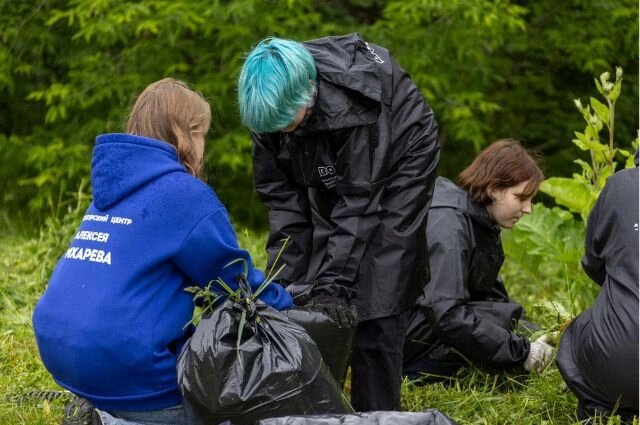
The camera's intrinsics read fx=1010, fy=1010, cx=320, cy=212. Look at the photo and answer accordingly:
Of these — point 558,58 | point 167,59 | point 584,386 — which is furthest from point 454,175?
point 584,386

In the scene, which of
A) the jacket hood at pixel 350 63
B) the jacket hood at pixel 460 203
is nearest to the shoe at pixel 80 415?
the jacket hood at pixel 350 63

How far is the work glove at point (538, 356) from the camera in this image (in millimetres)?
4367

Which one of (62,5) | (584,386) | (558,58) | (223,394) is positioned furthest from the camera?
(558,58)

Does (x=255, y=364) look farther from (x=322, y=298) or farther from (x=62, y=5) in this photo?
(x=62, y=5)

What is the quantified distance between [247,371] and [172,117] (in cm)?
82

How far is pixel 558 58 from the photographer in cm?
975

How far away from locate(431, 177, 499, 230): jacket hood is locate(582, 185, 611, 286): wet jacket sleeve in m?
0.66

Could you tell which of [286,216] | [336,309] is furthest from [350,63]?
[336,309]

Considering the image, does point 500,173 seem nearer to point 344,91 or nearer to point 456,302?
point 456,302

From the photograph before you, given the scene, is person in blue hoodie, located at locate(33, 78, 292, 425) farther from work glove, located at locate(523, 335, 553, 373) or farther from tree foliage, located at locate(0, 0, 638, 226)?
tree foliage, located at locate(0, 0, 638, 226)

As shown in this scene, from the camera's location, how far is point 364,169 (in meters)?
3.48

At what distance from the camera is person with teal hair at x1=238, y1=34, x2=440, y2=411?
3.36 meters

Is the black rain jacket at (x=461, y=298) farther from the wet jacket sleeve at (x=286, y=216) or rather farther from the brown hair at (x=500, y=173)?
the wet jacket sleeve at (x=286, y=216)

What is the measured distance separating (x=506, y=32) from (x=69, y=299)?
6.57 m
